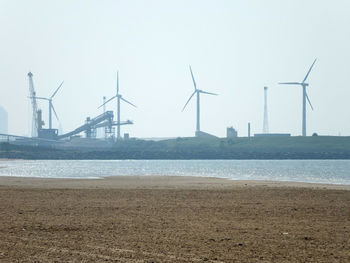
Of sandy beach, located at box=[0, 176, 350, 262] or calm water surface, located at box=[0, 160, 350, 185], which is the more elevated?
calm water surface, located at box=[0, 160, 350, 185]

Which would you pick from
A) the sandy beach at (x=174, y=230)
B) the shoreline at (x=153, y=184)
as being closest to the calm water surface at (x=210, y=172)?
the shoreline at (x=153, y=184)

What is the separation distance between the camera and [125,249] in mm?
18734

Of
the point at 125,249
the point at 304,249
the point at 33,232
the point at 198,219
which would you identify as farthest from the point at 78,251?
the point at 198,219

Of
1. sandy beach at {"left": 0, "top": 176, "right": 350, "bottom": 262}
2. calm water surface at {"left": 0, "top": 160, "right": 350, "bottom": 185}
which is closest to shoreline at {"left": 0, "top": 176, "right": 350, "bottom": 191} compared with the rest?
calm water surface at {"left": 0, "top": 160, "right": 350, "bottom": 185}

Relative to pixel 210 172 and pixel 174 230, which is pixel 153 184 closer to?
pixel 174 230

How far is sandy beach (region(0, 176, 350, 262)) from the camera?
17891 millimetres

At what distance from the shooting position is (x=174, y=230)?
22.7 meters

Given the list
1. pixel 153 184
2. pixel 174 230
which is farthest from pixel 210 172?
pixel 174 230

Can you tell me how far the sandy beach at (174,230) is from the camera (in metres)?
17.9

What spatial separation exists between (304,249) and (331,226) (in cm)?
552

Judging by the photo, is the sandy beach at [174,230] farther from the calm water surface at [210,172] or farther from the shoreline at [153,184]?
the calm water surface at [210,172]

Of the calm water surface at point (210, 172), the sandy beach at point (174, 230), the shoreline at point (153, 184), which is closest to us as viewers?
the sandy beach at point (174, 230)

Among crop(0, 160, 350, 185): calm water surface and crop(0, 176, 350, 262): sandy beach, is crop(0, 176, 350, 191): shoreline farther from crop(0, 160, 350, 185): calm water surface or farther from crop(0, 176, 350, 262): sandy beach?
crop(0, 176, 350, 262): sandy beach

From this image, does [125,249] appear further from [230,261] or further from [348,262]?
[348,262]
